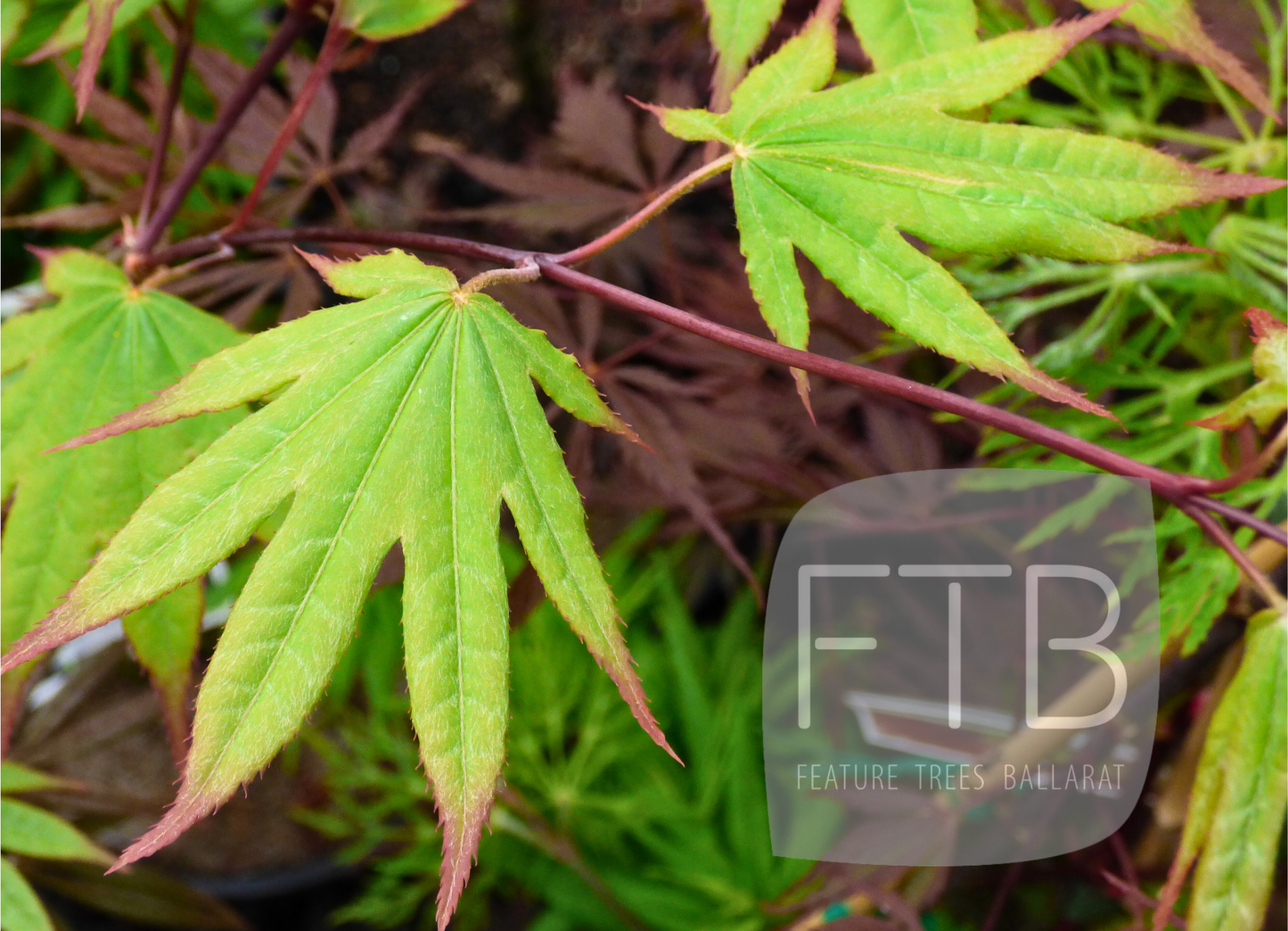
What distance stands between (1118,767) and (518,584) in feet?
1.62

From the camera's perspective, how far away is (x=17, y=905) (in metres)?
0.58

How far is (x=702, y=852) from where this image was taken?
114 centimetres

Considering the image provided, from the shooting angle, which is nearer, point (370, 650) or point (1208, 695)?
point (1208, 695)

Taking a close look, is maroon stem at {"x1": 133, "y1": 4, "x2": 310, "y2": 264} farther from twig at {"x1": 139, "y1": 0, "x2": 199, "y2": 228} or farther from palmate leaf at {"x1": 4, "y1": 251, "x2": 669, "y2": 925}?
palmate leaf at {"x1": 4, "y1": 251, "x2": 669, "y2": 925}

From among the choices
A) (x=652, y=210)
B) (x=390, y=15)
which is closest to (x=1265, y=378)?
(x=652, y=210)

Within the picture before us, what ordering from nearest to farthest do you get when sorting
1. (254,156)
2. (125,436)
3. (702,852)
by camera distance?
(125,436)
(254,156)
(702,852)

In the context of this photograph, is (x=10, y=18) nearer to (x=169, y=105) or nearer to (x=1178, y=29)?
(x=169, y=105)

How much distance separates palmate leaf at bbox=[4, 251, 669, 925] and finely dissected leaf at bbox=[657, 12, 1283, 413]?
135mm

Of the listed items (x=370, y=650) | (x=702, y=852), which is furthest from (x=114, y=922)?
(x=702, y=852)

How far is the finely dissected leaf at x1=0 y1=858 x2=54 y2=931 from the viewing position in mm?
578

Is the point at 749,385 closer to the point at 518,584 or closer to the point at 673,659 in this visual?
the point at 518,584

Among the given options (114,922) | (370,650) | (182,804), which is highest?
(182,804)

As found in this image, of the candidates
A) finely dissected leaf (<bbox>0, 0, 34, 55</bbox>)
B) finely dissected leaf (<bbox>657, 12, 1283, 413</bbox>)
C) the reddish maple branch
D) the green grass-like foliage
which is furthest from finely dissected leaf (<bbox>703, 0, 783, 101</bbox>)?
the green grass-like foliage

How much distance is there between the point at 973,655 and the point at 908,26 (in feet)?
2.11
